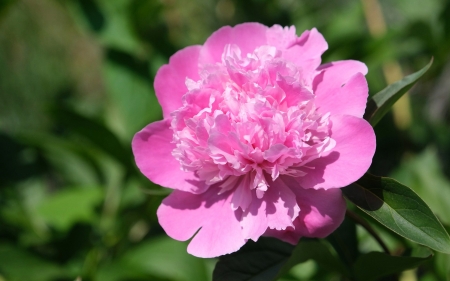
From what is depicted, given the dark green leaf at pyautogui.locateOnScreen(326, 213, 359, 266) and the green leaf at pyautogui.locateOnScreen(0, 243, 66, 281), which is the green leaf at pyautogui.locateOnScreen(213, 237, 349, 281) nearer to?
the dark green leaf at pyautogui.locateOnScreen(326, 213, 359, 266)

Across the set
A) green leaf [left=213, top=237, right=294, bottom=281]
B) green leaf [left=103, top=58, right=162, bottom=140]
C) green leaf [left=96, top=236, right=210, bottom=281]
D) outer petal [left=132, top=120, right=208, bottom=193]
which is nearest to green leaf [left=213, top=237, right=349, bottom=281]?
green leaf [left=213, top=237, right=294, bottom=281]

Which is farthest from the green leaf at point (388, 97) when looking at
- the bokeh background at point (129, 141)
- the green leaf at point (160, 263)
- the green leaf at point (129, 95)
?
the green leaf at point (129, 95)

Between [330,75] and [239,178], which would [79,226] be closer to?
[239,178]

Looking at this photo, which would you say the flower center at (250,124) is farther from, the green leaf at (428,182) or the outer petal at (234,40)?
the green leaf at (428,182)

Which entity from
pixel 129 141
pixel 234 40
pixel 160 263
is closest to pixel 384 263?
pixel 234 40

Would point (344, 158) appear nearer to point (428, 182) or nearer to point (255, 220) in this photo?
point (255, 220)

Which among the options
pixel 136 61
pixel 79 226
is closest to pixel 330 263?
pixel 79 226
